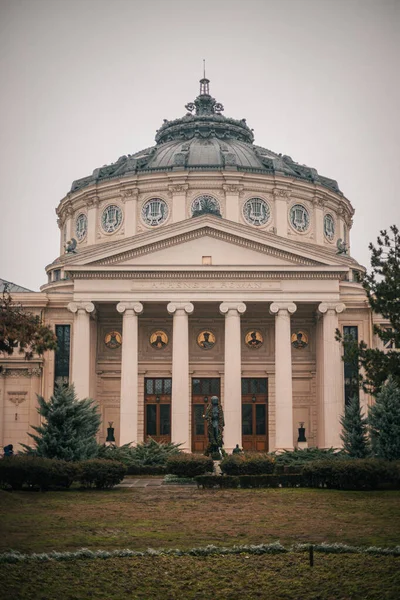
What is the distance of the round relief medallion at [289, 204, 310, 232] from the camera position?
2542 inches

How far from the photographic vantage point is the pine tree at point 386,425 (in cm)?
3909

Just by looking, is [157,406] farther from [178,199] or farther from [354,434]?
[354,434]

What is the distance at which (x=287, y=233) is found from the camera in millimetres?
63562

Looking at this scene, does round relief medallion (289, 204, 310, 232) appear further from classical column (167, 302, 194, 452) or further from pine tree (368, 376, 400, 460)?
pine tree (368, 376, 400, 460)

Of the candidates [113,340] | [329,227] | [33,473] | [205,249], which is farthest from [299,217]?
[33,473]

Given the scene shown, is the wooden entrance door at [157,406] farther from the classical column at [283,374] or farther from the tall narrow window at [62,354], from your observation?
the classical column at [283,374]

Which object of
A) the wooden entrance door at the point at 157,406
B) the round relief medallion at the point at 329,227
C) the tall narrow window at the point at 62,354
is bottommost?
the wooden entrance door at the point at 157,406

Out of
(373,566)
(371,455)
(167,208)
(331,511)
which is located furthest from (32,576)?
(167,208)

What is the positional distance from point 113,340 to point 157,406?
541 cm

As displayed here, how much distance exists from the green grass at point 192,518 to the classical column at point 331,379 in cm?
2053

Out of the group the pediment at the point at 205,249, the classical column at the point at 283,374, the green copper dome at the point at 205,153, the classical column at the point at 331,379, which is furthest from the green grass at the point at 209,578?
the green copper dome at the point at 205,153

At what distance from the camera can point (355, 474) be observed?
98.2 ft

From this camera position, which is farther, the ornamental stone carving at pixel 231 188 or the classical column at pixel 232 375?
the ornamental stone carving at pixel 231 188

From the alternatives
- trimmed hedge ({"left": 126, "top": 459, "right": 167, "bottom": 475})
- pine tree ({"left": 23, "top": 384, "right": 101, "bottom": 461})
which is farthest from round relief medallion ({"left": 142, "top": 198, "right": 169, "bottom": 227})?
pine tree ({"left": 23, "top": 384, "right": 101, "bottom": 461})
